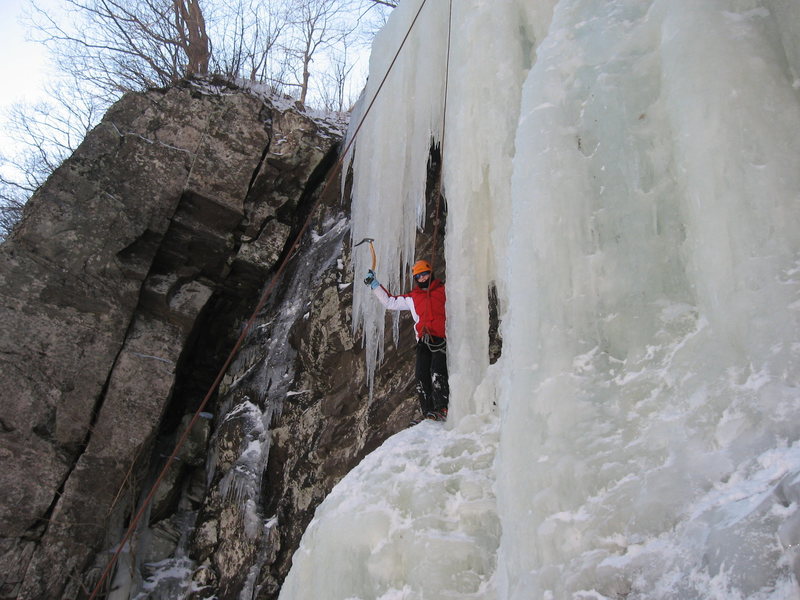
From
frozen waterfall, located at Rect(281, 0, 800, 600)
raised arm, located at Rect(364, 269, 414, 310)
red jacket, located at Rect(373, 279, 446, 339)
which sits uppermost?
raised arm, located at Rect(364, 269, 414, 310)

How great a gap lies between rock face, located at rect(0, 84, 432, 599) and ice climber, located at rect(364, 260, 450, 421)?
2.01 feet

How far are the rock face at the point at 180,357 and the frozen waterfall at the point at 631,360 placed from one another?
181 centimetres

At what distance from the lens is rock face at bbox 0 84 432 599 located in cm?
530

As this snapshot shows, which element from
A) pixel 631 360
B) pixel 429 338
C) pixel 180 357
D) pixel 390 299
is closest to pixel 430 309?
pixel 429 338

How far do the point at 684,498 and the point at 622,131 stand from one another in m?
1.26

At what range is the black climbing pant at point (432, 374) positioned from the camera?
3.73 meters

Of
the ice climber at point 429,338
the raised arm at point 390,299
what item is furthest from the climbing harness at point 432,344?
the raised arm at point 390,299

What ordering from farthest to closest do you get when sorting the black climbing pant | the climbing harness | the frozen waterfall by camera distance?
1. the climbing harness
2. the black climbing pant
3. the frozen waterfall

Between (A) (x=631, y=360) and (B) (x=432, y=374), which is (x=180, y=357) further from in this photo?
(A) (x=631, y=360)

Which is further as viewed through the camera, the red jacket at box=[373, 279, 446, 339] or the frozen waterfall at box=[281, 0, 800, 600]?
the red jacket at box=[373, 279, 446, 339]

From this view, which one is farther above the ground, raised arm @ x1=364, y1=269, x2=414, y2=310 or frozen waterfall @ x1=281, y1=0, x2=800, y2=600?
raised arm @ x1=364, y1=269, x2=414, y2=310

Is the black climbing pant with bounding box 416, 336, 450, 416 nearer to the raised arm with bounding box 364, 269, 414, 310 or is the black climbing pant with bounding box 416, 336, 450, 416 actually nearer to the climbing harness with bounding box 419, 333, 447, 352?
the climbing harness with bounding box 419, 333, 447, 352

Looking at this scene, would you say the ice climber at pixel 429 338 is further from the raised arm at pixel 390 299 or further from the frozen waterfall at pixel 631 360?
the frozen waterfall at pixel 631 360

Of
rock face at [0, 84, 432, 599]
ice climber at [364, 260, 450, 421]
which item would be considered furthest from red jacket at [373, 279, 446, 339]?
rock face at [0, 84, 432, 599]
